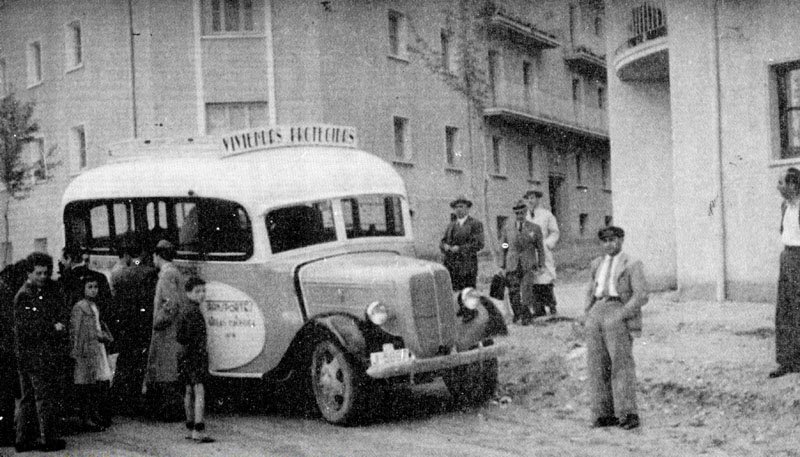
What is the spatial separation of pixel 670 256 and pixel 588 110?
22301mm

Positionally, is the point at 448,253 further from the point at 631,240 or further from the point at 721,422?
the point at 631,240

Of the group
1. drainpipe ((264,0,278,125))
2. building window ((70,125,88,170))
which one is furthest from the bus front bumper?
building window ((70,125,88,170))

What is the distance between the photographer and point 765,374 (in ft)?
32.4

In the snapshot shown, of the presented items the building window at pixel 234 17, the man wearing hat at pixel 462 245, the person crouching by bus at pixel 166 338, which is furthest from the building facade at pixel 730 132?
the building window at pixel 234 17

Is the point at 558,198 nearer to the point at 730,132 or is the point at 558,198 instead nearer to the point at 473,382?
the point at 730,132

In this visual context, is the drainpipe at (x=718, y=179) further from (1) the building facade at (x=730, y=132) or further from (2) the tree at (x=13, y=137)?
(2) the tree at (x=13, y=137)

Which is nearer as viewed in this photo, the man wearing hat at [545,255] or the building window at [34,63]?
the man wearing hat at [545,255]

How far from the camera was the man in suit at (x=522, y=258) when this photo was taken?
1322 centimetres

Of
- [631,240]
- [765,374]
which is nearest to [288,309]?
[765,374]

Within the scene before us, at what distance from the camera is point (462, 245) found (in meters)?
13.1

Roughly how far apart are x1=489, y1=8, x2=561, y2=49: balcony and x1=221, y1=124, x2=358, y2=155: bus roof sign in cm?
2108

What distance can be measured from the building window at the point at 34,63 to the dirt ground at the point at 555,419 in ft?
67.4

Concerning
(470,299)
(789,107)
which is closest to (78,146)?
(789,107)

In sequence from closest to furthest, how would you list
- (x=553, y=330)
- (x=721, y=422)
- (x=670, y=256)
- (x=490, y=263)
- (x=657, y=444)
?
1. (x=657, y=444)
2. (x=721, y=422)
3. (x=553, y=330)
4. (x=670, y=256)
5. (x=490, y=263)
